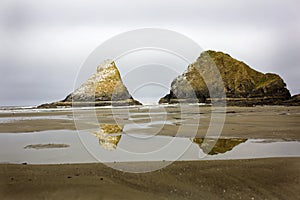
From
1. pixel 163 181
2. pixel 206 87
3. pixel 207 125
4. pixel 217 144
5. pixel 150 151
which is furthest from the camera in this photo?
pixel 206 87

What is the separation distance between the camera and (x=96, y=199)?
15.6ft

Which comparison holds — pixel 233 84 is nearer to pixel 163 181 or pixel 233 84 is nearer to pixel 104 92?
pixel 104 92

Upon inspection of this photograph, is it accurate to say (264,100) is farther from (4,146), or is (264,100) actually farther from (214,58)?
(4,146)

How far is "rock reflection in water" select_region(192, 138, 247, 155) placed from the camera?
30.2 feet

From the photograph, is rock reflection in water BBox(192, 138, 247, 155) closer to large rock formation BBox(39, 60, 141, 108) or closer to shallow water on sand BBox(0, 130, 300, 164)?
shallow water on sand BBox(0, 130, 300, 164)

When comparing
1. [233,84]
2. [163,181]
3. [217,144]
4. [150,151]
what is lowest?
[163,181]

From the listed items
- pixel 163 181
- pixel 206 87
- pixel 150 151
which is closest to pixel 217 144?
pixel 150 151

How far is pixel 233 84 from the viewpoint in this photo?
7094 cm

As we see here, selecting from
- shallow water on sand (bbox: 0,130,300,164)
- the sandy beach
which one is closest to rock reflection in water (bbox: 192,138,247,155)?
shallow water on sand (bbox: 0,130,300,164)

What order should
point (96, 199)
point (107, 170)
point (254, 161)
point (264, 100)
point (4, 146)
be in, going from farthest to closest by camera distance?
point (264, 100) → point (4, 146) → point (254, 161) → point (107, 170) → point (96, 199)

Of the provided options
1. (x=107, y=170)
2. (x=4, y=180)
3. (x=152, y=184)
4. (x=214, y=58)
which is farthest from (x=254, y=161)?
(x=214, y=58)

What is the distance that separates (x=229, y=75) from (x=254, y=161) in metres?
69.4

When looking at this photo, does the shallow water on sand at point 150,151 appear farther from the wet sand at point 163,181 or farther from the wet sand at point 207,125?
the wet sand at point 207,125

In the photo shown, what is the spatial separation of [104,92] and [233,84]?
40855mm
